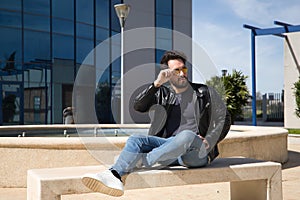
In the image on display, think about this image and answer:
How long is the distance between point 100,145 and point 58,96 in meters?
13.1

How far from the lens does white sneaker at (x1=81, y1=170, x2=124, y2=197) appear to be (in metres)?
3.08

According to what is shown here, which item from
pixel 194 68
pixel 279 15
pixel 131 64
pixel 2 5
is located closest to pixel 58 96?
pixel 2 5

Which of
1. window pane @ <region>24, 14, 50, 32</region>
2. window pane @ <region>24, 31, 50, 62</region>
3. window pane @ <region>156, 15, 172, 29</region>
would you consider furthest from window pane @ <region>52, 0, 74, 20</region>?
A: window pane @ <region>156, 15, 172, 29</region>

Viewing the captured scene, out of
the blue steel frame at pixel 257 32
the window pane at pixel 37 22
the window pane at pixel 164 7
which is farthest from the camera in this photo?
the window pane at pixel 164 7

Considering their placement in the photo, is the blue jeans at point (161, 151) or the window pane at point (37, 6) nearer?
the blue jeans at point (161, 151)

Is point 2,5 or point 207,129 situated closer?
point 207,129

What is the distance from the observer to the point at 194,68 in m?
4.07

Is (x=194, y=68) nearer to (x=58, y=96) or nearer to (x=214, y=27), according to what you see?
(x=214, y=27)

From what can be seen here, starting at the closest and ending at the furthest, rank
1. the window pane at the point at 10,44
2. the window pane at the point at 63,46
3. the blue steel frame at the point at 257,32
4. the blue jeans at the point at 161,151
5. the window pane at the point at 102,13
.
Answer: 1. the blue jeans at the point at 161,151
2. the window pane at the point at 10,44
3. the window pane at the point at 63,46
4. the window pane at the point at 102,13
5. the blue steel frame at the point at 257,32

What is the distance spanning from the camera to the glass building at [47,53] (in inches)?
671

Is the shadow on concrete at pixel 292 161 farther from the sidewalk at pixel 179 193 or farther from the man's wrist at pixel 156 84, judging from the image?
the man's wrist at pixel 156 84

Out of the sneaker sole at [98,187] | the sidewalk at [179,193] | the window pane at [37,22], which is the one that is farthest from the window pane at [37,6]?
the sneaker sole at [98,187]

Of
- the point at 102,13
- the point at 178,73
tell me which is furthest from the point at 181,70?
the point at 102,13

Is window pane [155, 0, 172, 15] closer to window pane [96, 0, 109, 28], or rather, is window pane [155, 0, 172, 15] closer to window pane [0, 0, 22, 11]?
window pane [96, 0, 109, 28]
